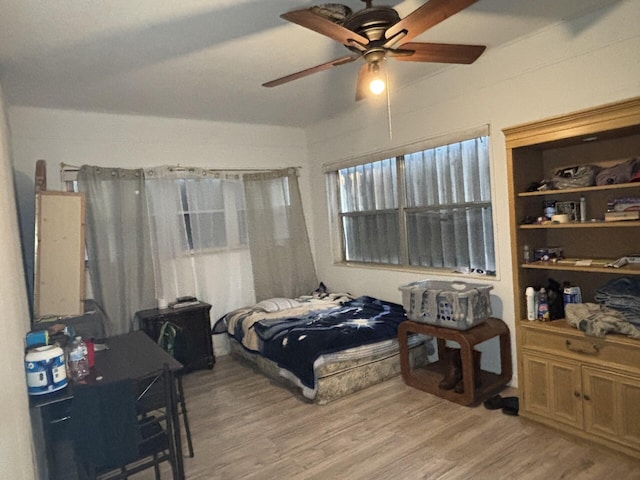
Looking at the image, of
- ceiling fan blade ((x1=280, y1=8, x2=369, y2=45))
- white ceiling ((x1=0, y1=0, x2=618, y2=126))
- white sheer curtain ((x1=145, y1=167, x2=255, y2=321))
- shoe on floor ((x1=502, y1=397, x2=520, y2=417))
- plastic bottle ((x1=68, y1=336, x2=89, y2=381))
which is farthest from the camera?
white sheer curtain ((x1=145, y1=167, x2=255, y2=321))

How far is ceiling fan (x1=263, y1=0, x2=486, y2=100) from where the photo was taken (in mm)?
1725

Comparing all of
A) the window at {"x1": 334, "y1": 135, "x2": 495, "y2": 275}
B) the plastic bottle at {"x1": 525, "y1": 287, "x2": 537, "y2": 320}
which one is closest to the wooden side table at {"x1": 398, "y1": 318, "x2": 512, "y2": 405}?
the plastic bottle at {"x1": 525, "y1": 287, "x2": 537, "y2": 320}

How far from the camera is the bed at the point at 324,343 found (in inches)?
130

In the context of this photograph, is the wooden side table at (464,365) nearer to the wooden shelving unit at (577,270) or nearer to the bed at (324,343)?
the bed at (324,343)

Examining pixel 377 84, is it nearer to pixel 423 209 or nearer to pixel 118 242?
pixel 423 209

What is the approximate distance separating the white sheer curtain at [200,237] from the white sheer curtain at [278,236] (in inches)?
4.5

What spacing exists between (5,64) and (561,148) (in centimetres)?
369

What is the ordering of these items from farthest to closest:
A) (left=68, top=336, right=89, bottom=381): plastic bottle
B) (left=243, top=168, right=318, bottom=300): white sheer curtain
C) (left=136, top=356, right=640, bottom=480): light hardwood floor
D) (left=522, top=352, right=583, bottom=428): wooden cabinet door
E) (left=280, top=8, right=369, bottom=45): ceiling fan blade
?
1. (left=243, top=168, right=318, bottom=300): white sheer curtain
2. (left=522, top=352, right=583, bottom=428): wooden cabinet door
3. (left=136, top=356, right=640, bottom=480): light hardwood floor
4. (left=68, top=336, right=89, bottom=381): plastic bottle
5. (left=280, top=8, right=369, bottom=45): ceiling fan blade

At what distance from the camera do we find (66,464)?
212 centimetres

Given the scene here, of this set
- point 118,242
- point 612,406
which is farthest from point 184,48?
point 612,406

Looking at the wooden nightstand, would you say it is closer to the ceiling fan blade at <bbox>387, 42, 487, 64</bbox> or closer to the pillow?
the pillow

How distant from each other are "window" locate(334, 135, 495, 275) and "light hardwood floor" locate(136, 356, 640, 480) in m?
1.28

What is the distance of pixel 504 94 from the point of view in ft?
10.5

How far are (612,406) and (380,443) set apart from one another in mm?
1317
